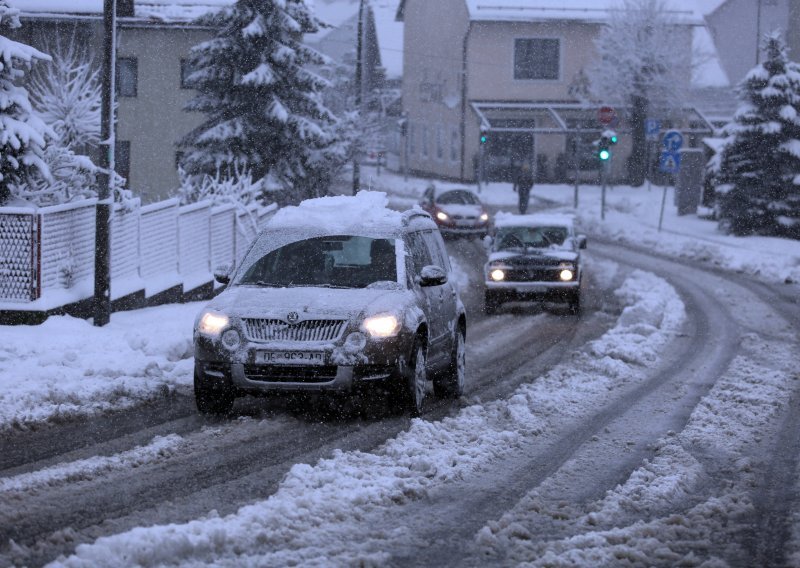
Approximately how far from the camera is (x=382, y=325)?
11.0 m

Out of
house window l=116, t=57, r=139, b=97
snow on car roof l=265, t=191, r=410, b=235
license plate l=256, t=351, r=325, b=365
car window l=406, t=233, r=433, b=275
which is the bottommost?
license plate l=256, t=351, r=325, b=365

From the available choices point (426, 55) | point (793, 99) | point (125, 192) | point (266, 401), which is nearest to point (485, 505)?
point (266, 401)

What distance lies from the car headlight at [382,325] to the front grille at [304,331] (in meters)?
0.20

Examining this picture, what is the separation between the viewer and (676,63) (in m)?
64.3

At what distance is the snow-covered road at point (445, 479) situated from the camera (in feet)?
22.6

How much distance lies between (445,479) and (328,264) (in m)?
3.75

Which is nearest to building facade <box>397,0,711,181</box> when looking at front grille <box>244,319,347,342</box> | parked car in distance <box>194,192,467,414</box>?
parked car in distance <box>194,192,467,414</box>

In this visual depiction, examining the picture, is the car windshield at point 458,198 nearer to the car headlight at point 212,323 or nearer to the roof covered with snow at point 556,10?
the roof covered with snow at point 556,10

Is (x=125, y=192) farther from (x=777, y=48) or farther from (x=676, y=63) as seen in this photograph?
(x=676, y=63)

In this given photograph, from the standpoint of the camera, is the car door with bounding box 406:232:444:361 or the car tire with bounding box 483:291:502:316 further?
the car tire with bounding box 483:291:502:316

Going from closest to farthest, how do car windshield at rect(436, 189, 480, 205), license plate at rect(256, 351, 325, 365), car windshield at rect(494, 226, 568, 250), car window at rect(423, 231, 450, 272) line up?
license plate at rect(256, 351, 325, 365)
car window at rect(423, 231, 450, 272)
car windshield at rect(494, 226, 568, 250)
car windshield at rect(436, 189, 480, 205)

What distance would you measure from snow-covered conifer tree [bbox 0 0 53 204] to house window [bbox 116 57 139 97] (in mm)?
25085

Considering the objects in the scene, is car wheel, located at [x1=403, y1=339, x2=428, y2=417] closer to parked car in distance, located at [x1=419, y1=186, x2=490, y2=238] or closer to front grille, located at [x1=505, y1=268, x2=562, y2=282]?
front grille, located at [x1=505, y1=268, x2=562, y2=282]

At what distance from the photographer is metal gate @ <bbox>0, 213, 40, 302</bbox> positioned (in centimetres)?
1700
